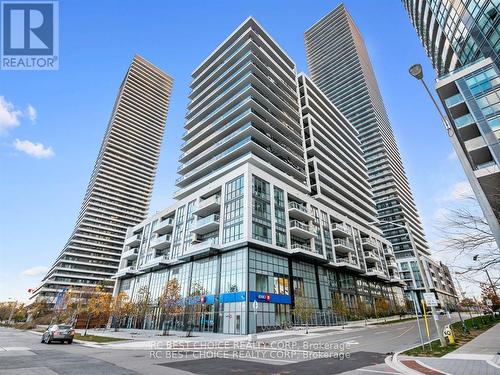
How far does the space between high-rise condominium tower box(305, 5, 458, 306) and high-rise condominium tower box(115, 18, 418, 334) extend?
2717 cm

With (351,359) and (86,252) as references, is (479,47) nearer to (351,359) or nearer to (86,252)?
(351,359)

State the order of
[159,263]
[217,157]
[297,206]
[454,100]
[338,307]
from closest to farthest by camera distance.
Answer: [454,100] < [338,307] < [297,206] < [159,263] < [217,157]

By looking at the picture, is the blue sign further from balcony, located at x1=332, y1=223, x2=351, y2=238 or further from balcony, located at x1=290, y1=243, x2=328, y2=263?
balcony, located at x1=332, y1=223, x2=351, y2=238

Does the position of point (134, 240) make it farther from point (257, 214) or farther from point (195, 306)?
point (257, 214)

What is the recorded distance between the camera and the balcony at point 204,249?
39250 millimetres

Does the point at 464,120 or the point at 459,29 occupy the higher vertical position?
the point at 459,29

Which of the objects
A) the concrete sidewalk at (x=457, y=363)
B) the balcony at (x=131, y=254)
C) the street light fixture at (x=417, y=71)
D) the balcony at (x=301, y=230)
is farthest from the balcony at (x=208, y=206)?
the street light fixture at (x=417, y=71)

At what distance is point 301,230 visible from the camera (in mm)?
44750

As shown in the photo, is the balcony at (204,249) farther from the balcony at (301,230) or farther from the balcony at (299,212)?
the balcony at (299,212)

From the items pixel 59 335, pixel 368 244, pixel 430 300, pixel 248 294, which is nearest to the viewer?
pixel 430 300

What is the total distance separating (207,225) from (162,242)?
15603 millimetres

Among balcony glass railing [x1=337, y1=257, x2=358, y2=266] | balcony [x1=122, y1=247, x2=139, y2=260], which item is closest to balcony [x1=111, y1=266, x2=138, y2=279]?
balcony [x1=122, y1=247, x2=139, y2=260]

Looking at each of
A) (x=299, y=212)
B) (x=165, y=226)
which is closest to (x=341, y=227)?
(x=299, y=212)

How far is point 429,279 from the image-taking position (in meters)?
96.1
